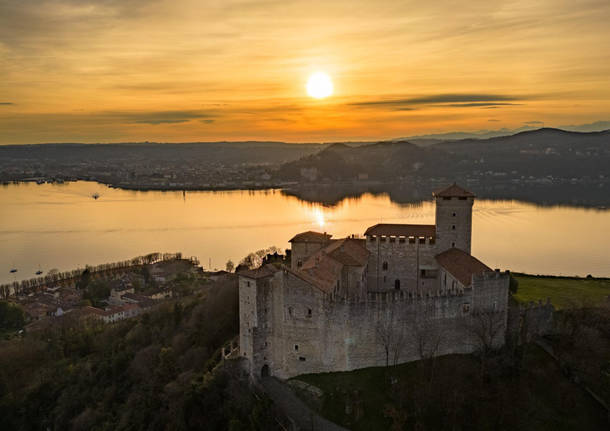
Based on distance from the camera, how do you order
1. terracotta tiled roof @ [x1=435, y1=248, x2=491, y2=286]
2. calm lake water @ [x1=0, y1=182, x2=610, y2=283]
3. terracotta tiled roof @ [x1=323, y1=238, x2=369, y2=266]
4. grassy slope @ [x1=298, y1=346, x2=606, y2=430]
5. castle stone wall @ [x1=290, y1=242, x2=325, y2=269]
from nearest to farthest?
1. grassy slope @ [x1=298, y1=346, x2=606, y2=430]
2. terracotta tiled roof @ [x1=435, y1=248, x2=491, y2=286]
3. terracotta tiled roof @ [x1=323, y1=238, x2=369, y2=266]
4. castle stone wall @ [x1=290, y1=242, x2=325, y2=269]
5. calm lake water @ [x1=0, y1=182, x2=610, y2=283]

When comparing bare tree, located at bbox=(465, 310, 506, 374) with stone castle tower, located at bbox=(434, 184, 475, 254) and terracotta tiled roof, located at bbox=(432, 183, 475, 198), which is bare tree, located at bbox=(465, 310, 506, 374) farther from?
terracotta tiled roof, located at bbox=(432, 183, 475, 198)

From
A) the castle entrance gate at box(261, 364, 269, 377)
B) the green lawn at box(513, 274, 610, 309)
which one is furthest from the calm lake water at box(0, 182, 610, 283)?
the castle entrance gate at box(261, 364, 269, 377)

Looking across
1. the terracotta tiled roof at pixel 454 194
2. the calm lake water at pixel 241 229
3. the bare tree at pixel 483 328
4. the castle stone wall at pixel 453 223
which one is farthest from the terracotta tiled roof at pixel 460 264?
the calm lake water at pixel 241 229

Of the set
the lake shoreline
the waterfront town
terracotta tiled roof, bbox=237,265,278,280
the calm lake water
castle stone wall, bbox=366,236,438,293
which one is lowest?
the waterfront town

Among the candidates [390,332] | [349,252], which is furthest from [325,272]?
[390,332]

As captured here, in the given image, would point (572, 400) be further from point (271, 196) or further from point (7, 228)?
point (271, 196)

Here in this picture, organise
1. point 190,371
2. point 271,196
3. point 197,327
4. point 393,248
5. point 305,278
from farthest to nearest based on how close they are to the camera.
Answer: point 271,196 < point 197,327 < point 393,248 < point 190,371 < point 305,278

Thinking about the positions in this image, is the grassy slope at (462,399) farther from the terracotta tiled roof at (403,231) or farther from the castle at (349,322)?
the terracotta tiled roof at (403,231)

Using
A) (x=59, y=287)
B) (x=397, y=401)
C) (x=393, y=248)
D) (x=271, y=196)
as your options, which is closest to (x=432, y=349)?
(x=397, y=401)
